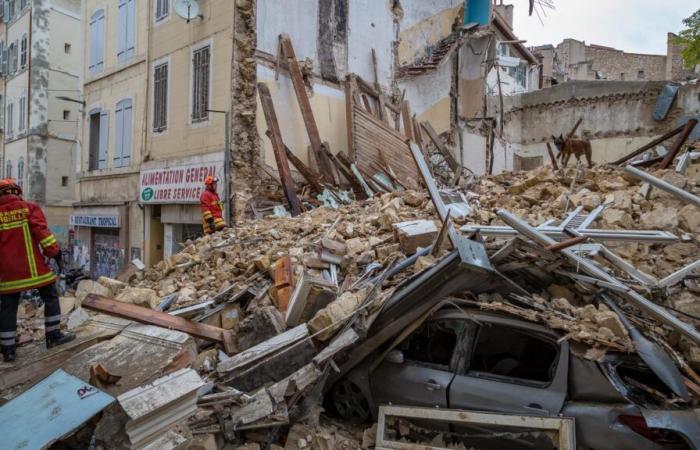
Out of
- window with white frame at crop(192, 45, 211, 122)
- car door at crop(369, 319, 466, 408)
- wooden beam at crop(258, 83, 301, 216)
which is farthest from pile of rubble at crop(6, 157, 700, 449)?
→ window with white frame at crop(192, 45, 211, 122)

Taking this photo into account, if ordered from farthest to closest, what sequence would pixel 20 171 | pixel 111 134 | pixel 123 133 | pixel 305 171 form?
pixel 20 171
pixel 111 134
pixel 123 133
pixel 305 171

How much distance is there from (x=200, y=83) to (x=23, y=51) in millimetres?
18229

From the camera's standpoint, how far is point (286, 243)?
728cm

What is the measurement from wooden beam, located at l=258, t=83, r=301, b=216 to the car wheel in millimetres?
6557

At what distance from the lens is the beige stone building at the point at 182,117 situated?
1169 cm

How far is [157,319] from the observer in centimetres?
495

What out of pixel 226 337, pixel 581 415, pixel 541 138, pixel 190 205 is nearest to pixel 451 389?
pixel 581 415

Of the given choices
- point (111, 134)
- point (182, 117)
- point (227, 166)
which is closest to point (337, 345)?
point (227, 166)

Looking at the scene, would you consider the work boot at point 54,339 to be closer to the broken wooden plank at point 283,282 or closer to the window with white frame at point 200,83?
the broken wooden plank at point 283,282

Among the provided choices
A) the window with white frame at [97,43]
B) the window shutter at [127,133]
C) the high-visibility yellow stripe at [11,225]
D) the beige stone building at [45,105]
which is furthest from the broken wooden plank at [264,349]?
the beige stone building at [45,105]

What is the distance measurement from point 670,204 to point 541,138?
14.8 metres

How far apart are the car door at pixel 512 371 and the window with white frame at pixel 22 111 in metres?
26.8

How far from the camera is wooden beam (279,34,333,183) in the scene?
39.7 feet

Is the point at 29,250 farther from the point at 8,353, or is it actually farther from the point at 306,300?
the point at 306,300
